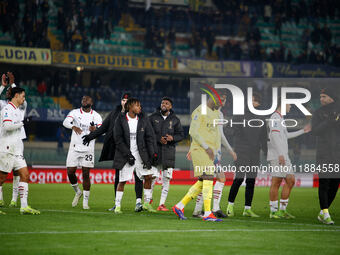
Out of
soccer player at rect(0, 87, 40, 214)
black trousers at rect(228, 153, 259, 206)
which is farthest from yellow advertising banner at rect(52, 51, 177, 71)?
soccer player at rect(0, 87, 40, 214)

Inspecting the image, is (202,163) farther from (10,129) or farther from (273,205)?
(10,129)

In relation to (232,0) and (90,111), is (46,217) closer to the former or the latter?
(90,111)

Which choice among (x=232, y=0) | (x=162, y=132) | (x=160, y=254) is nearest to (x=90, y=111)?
(x=162, y=132)

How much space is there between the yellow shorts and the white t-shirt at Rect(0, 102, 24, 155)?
3186 millimetres

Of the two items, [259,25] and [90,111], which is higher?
[259,25]

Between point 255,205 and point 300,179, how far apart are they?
36.3 ft

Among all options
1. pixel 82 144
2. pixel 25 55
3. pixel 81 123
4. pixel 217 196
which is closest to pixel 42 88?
pixel 25 55

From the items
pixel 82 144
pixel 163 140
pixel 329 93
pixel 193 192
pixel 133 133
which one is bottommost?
pixel 193 192

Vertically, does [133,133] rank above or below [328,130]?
below

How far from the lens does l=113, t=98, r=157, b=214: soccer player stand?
1312cm

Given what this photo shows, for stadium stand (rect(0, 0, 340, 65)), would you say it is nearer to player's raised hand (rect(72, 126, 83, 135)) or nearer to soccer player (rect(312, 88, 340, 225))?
player's raised hand (rect(72, 126, 83, 135))

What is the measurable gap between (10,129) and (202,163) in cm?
347

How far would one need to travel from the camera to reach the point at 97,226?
10.6 m

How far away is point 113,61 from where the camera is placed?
38.6m
